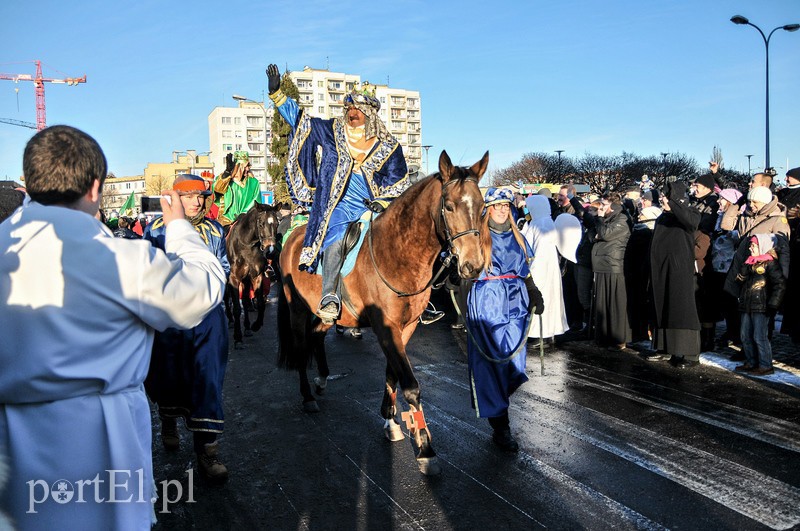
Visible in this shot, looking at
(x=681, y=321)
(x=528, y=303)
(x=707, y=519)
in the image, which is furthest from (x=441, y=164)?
(x=681, y=321)

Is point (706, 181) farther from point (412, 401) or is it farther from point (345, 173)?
point (412, 401)

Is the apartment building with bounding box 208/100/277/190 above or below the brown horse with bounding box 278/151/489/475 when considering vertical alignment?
above

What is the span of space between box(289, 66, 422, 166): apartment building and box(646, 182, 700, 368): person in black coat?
106m

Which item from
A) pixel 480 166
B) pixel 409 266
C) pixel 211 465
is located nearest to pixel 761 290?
pixel 480 166

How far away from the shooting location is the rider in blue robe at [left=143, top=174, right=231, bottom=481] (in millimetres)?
4707

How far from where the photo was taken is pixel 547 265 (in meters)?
9.82

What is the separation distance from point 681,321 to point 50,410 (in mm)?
7871

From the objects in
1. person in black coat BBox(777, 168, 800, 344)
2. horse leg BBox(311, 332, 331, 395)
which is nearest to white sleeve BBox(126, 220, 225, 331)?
horse leg BBox(311, 332, 331, 395)

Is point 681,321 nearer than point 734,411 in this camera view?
No

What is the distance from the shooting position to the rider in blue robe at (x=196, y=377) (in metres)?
4.71

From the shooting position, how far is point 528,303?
18.6 ft

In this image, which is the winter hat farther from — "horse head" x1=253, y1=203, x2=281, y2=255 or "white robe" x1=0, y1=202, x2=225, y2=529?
"white robe" x1=0, y1=202, x2=225, y2=529

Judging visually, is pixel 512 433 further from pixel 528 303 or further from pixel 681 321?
pixel 681 321

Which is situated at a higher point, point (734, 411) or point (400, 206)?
point (400, 206)
